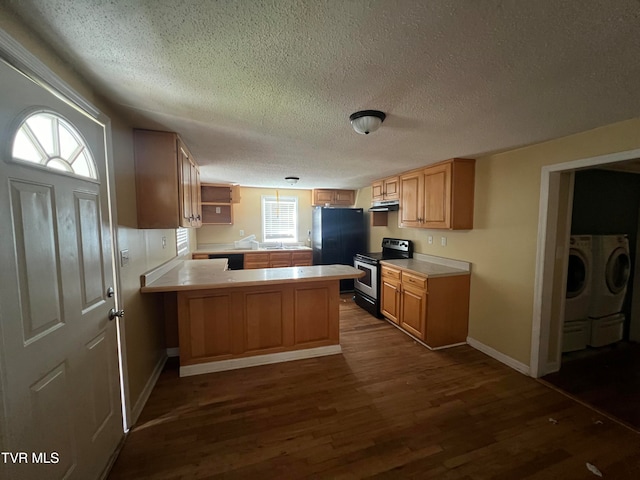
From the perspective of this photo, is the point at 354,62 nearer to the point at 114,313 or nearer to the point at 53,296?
the point at 53,296

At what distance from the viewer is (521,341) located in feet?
8.32

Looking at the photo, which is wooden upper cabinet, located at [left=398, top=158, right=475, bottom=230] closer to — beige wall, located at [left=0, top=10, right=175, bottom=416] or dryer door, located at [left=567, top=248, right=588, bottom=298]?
dryer door, located at [left=567, top=248, right=588, bottom=298]

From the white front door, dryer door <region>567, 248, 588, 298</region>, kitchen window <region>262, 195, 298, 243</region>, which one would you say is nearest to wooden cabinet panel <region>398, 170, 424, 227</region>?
dryer door <region>567, 248, 588, 298</region>

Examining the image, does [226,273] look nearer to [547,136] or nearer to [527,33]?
[527,33]

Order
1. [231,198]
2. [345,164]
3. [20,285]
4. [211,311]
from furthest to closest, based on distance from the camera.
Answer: [231,198], [345,164], [211,311], [20,285]

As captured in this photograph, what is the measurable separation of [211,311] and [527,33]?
9.51 feet

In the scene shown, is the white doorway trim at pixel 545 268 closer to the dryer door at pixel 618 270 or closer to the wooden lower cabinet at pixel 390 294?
the dryer door at pixel 618 270

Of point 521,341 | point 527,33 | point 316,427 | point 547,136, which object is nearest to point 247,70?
point 527,33

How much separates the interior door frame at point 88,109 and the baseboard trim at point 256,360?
68 cm

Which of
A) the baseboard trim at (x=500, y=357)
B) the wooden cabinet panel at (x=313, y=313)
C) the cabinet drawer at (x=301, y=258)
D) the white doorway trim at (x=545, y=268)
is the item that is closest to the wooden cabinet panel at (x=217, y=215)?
the cabinet drawer at (x=301, y=258)

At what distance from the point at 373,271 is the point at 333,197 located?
2361mm

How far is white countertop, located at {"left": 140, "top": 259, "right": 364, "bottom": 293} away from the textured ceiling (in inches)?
53.2

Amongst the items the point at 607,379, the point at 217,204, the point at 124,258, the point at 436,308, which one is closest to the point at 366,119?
the point at 124,258

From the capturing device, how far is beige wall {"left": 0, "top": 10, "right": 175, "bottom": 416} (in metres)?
1.71
